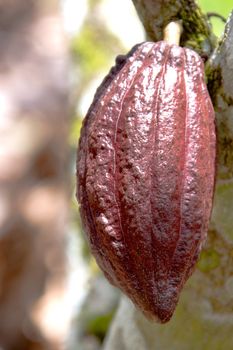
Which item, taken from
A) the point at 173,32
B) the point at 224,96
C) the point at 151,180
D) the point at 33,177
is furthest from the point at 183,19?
the point at 33,177

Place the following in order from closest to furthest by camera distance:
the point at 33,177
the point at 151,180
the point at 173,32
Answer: the point at 151,180, the point at 173,32, the point at 33,177

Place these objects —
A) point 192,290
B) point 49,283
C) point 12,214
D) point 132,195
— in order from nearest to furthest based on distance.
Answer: point 132,195 → point 192,290 → point 12,214 → point 49,283

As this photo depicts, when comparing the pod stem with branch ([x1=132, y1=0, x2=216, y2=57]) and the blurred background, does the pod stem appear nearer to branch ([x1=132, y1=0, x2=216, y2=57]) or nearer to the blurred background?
branch ([x1=132, y1=0, x2=216, y2=57])

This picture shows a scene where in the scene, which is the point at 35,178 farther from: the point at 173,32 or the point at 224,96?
the point at 224,96

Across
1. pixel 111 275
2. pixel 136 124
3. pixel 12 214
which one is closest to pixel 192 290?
pixel 111 275

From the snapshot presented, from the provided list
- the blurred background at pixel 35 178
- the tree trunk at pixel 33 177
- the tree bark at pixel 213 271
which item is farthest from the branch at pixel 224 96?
the tree trunk at pixel 33 177

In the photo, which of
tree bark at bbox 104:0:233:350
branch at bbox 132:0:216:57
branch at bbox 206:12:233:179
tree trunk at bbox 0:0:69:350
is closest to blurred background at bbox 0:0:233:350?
→ tree trunk at bbox 0:0:69:350

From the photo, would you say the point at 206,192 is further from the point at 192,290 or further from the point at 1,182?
the point at 1,182
